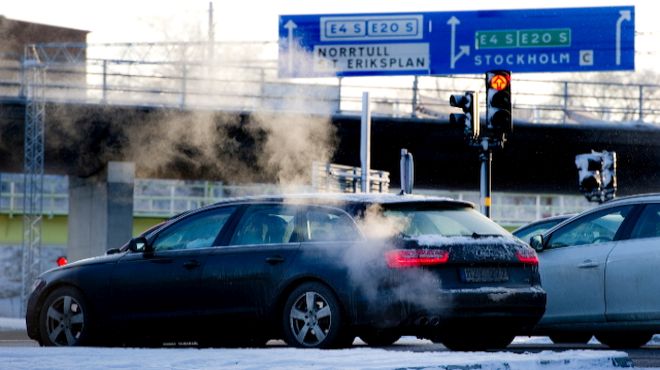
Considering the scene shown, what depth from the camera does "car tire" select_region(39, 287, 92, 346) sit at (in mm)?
13375

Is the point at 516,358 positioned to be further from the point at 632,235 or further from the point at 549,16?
the point at 549,16

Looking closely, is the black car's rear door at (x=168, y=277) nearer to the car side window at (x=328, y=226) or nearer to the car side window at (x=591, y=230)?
the car side window at (x=328, y=226)

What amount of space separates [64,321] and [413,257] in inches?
136

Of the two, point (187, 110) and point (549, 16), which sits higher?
point (549, 16)

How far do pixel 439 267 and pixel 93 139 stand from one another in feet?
81.4

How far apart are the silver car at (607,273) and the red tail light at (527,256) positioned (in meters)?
1.43

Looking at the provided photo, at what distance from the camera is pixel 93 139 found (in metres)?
35.9

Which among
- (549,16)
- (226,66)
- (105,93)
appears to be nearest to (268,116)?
(226,66)

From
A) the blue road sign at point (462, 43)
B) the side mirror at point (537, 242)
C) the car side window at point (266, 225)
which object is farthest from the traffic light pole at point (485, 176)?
the blue road sign at point (462, 43)

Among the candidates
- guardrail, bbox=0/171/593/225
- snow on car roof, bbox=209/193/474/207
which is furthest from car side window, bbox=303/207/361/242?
guardrail, bbox=0/171/593/225

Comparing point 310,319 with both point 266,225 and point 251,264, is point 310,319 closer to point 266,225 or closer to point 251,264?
point 251,264

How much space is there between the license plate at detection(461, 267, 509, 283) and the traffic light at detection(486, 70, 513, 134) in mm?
7520

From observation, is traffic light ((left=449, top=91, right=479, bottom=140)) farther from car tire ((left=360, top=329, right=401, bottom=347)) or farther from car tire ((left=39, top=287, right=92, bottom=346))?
car tire ((left=360, top=329, right=401, bottom=347))

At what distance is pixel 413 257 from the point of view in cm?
1191
